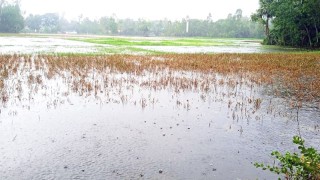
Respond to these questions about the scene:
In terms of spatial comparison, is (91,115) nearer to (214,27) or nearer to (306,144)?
(306,144)

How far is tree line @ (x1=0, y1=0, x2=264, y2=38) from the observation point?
4493 inches

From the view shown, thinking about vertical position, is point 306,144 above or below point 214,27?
below

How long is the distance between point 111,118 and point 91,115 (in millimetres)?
654

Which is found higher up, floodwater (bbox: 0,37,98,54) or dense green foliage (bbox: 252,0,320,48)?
dense green foliage (bbox: 252,0,320,48)

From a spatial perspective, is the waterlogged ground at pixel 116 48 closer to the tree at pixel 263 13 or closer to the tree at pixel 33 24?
the tree at pixel 263 13

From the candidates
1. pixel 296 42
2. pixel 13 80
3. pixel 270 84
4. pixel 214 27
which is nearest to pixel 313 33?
pixel 296 42

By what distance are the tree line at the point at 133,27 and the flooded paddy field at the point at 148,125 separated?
10491 centimetres

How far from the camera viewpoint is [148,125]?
8.38m

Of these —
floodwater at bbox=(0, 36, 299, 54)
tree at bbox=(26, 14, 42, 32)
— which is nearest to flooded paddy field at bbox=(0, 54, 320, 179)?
floodwater at bbox=(0, 36, 299, 54)

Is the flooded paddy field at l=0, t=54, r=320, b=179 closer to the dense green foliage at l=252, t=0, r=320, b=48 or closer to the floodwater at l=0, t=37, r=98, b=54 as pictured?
the floodwater at l=0, t=37, r=98, b=54

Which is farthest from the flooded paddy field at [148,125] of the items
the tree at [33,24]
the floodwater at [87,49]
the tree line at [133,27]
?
the tree at [33,24]

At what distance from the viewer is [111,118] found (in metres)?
8.98

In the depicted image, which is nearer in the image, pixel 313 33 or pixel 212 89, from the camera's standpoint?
pixel 212 89

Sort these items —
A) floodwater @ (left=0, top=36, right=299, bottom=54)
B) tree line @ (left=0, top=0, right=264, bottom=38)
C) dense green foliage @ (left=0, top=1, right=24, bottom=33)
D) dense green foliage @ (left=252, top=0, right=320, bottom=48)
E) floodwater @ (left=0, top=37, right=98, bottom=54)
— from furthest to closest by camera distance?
A: tree line @ (left=0, top=0, right=264, bottom=38), dense green foliage @ (left=0, top=1, right=24, bottom=33), dense green foliage @ (left=252, top=0, right=320, bottom=48), floodwater @ (left=0, top=36, right=299, bottom=54), floodwater @ (left=0, top=37, right=98, bottom=54)
